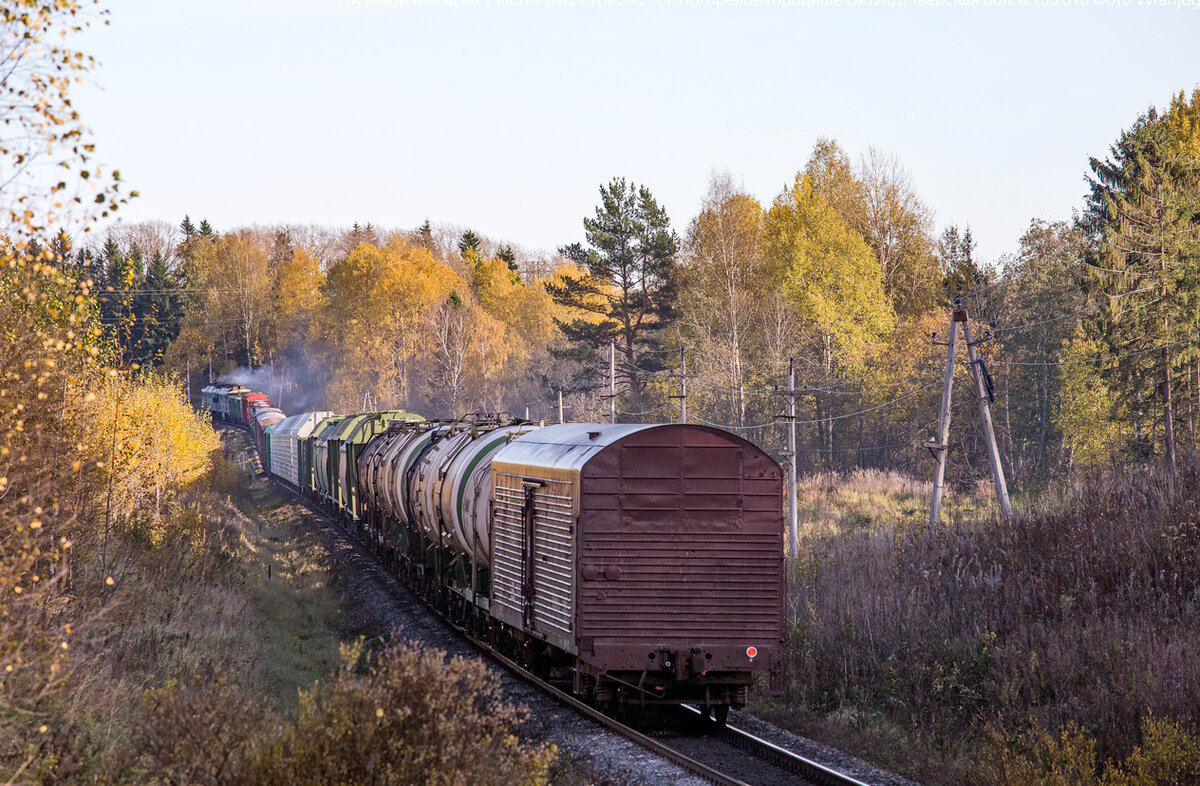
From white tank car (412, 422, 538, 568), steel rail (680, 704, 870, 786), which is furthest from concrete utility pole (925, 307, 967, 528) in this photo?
steel rail (680, 704, 870, 786)

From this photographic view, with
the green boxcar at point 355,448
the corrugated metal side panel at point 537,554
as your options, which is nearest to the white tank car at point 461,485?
the corrugated metal side panel at point 537,554

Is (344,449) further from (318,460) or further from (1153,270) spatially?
(1153,270)

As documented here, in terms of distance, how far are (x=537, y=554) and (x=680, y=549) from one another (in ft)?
7.35

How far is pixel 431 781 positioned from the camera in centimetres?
650

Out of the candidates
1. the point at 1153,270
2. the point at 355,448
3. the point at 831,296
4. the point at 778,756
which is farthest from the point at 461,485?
the point at 831,296

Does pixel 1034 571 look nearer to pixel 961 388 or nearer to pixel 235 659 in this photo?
pixel 235 659

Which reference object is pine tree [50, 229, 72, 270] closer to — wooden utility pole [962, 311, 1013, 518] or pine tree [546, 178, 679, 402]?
wooden utility pole [962, 311, 1013, 518]

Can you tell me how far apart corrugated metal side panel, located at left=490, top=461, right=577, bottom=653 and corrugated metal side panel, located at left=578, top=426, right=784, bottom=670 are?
0.39m

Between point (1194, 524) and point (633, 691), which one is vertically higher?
point (1194, 524)

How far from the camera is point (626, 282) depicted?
178 ft

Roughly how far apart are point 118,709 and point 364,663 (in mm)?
6637

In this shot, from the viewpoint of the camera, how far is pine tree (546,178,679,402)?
174ft

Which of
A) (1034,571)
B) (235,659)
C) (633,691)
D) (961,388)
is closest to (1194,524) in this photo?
(1034,571)

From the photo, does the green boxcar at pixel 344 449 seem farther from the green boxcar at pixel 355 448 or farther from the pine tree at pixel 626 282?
the pine tree at pixel 626 282
